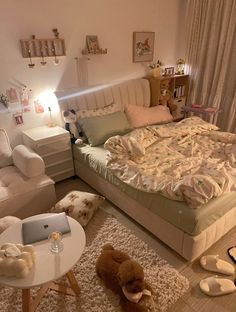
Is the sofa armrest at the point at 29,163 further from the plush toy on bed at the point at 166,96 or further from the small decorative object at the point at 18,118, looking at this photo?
the plush toy on bed at the point at 166,96


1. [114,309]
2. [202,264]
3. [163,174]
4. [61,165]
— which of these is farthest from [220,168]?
[61,165]

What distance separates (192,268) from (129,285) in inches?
24.0

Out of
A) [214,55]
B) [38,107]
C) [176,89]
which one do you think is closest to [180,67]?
[176,89]

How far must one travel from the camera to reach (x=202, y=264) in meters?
1.70

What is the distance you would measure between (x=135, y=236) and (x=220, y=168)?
36.2 inches

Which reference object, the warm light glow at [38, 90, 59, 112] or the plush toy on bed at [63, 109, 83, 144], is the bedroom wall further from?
the plush toy on bed at [63, 109, 83, 144]

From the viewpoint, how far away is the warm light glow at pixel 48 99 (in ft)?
8.73

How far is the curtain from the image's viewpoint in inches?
122

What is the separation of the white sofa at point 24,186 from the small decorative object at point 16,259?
2.42 ft

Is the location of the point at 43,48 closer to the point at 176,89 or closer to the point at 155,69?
the point at 155,69

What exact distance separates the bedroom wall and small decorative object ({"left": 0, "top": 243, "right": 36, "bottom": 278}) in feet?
5.41

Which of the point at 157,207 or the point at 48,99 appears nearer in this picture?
the point at 157,207

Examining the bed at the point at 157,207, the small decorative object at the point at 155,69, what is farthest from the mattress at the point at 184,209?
the small decorative object at the point at 155,69

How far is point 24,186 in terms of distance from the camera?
6.77ft
